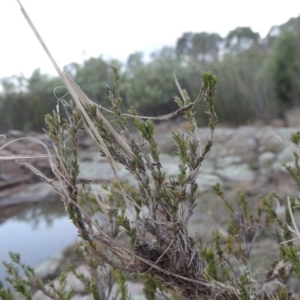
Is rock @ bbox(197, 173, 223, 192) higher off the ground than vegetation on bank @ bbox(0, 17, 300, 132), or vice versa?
vegetation on bank @ bbox(0, 17, 300, 132)

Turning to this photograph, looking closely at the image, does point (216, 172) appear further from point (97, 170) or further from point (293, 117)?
point (293, 117)

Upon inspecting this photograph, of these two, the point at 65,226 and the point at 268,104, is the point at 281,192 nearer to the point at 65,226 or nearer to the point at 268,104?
the point at 65,226

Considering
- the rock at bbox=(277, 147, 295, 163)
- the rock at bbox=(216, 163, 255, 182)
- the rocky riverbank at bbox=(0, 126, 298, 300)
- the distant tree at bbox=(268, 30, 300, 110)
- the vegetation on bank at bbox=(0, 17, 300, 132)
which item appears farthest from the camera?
the vegetation on bank at bbox=(0, 17, 300, 132)

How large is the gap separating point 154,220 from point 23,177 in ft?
35.3

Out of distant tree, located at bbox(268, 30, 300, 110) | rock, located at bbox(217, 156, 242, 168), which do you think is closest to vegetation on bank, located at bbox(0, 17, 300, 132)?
distant tree, located at bbox(268, 30, 300, 110)

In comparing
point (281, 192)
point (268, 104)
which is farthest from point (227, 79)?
point (281, 192)

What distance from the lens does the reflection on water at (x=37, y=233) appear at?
18.9 ft

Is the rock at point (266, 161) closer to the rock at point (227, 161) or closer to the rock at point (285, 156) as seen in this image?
the rock at point (285, 156)

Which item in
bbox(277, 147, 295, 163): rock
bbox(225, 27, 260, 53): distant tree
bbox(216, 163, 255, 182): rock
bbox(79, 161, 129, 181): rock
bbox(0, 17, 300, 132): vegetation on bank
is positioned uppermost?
bbox(225, 27, 260, 53): distant tree

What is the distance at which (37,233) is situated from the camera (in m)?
6.87

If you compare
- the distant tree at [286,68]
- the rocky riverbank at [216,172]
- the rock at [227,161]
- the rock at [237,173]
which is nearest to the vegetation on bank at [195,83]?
the distant tree at [286,68]

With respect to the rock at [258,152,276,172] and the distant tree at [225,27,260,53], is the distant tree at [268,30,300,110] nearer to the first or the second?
the rock at [258,152,276,172]

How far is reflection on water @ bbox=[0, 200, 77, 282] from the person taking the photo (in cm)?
575

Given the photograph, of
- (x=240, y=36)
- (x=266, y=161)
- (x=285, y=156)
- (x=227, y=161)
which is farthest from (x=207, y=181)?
(x=240, y=36)
